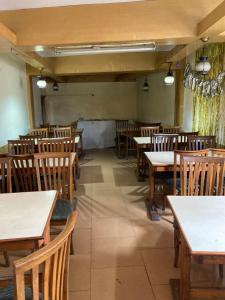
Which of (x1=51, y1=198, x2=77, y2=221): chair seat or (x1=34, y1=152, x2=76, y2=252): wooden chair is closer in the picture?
(x1=51, y1=198, x2=77, y2=221): chair seat

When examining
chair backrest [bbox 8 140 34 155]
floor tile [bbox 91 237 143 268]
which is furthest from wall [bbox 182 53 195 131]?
floor tile [bbox 91 237 143 268]

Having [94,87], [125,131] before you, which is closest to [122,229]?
[125,131]

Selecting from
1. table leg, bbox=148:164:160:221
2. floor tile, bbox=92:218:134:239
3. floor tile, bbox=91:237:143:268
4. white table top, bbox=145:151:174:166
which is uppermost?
white table top, bbox=145:151:174:166

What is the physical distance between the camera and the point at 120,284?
2072 mm

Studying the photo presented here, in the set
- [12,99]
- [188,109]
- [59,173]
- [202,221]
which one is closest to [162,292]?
[202,221]

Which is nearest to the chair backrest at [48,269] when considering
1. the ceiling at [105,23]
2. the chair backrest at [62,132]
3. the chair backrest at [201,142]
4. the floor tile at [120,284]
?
the floor tile at [120,284]

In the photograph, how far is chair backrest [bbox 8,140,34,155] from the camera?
13.3 feet

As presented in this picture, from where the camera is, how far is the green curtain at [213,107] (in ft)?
13.6

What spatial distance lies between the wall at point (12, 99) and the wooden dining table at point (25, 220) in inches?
121

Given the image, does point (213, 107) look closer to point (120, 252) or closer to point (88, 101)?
point (120, 252)

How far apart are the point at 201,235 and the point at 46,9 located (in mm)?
3198

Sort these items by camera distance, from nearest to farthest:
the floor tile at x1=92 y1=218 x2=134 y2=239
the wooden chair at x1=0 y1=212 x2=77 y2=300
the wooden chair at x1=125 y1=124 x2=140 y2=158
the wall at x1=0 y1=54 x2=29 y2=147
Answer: the wooden chair at x1=0 y1=212 x2=77 y2=300
the floor tile at x1=92 y1=218 x2=134 y2=239
the wall at x1=0 y1=54 x2=29 y2=147
the wooden chair at x1=125 y1=124 x2=140 y2=158

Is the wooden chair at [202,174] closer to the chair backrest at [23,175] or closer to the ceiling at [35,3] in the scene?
the chair backrest at [23,175]

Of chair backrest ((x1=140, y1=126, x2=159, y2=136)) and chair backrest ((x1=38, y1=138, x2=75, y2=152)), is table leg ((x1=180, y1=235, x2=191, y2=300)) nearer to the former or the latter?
chair backrest ((x1=38, y1=138, x2=75, y2=152))
